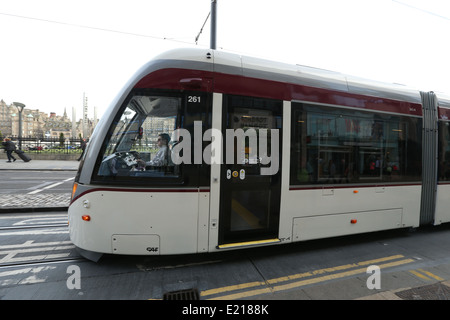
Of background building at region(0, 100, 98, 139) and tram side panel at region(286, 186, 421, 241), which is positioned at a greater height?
background building at region(0, 100, 98, 139)

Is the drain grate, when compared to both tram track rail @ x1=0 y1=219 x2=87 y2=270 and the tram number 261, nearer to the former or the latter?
tram track rail @ x1=0 y1=219 x2=87 y2=270

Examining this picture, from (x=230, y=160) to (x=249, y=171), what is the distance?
1.15 ft

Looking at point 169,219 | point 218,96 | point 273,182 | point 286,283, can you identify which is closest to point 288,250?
point 286,283

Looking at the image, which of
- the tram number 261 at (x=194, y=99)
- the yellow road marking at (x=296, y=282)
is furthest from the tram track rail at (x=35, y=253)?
the tram number 261 at (x=194, y=99)

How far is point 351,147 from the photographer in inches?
167

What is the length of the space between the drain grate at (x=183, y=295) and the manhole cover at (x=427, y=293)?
2381 millimetres

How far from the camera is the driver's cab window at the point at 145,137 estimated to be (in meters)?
3.22

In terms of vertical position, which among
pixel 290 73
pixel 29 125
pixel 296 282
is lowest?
pixel 296 282

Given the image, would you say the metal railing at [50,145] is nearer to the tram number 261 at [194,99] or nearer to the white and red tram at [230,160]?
the white and red tram at [230,160]

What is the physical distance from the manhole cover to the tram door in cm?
166

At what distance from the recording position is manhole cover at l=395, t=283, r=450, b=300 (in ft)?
9.13

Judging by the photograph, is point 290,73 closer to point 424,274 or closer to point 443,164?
point 424,274

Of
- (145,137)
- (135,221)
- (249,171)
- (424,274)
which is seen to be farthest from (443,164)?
(135,221)

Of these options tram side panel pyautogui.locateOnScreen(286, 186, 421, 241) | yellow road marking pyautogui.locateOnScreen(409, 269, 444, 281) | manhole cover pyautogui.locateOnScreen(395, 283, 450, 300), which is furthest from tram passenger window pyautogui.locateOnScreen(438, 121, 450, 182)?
manhole cover pyautogui.locateOnScreen(395, 283, 450, 300)
